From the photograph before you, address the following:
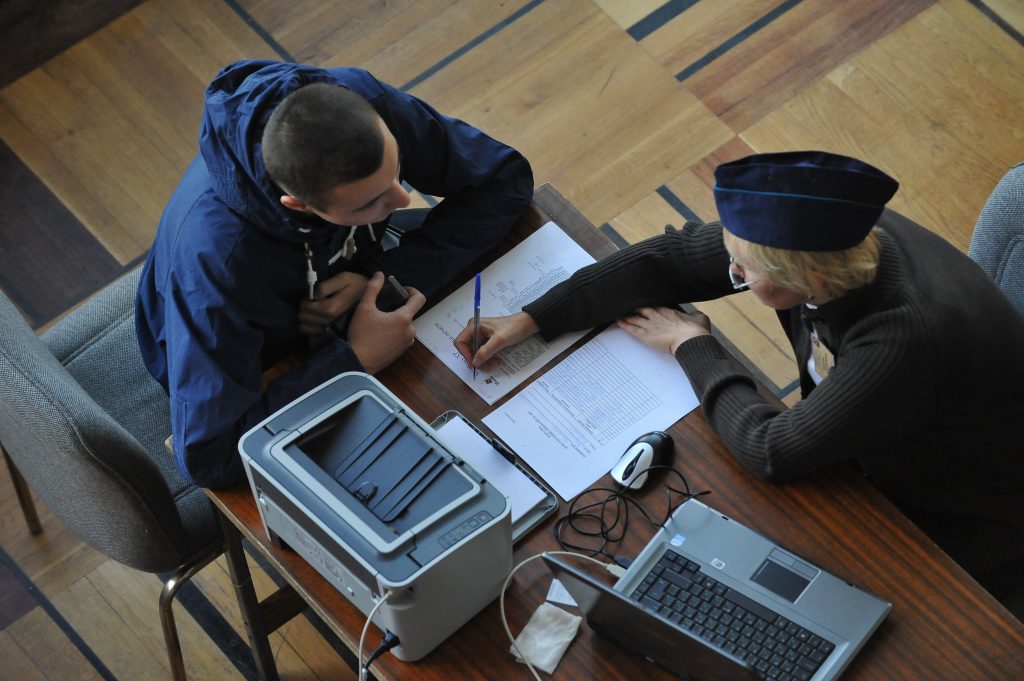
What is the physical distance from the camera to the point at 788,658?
1.54 meters

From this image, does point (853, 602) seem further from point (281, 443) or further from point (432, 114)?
point (432, 114)

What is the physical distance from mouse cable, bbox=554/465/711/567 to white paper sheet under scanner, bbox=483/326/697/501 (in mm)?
27

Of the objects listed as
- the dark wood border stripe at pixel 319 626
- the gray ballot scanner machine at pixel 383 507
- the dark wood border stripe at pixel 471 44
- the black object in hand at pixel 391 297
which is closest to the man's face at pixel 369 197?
the black object in hand at pixel 391 297

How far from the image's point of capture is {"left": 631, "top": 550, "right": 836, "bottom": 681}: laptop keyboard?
154 cm

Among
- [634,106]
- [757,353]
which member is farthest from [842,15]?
[757,353]

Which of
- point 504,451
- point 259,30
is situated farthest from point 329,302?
point 259,30

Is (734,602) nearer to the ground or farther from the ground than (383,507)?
nearer to the ground

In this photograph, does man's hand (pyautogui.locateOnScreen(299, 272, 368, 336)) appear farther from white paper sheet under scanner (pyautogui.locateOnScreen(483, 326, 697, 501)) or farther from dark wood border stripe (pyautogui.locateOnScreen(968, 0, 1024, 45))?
dark wood border stripe (pyautogui.locateOnScreen(968, 0, 1024, 45))

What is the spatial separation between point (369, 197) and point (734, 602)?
30.2 inches

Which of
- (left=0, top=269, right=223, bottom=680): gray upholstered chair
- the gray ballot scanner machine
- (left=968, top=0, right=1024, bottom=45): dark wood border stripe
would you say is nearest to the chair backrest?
(left=0, top=269, right=223, bottom=680): gray upholstered chair

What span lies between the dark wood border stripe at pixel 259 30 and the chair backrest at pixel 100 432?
1116mm

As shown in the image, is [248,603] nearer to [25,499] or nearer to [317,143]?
[25,499]

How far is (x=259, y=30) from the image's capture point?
3.24 meters

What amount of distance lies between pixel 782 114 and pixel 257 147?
5.87ft
